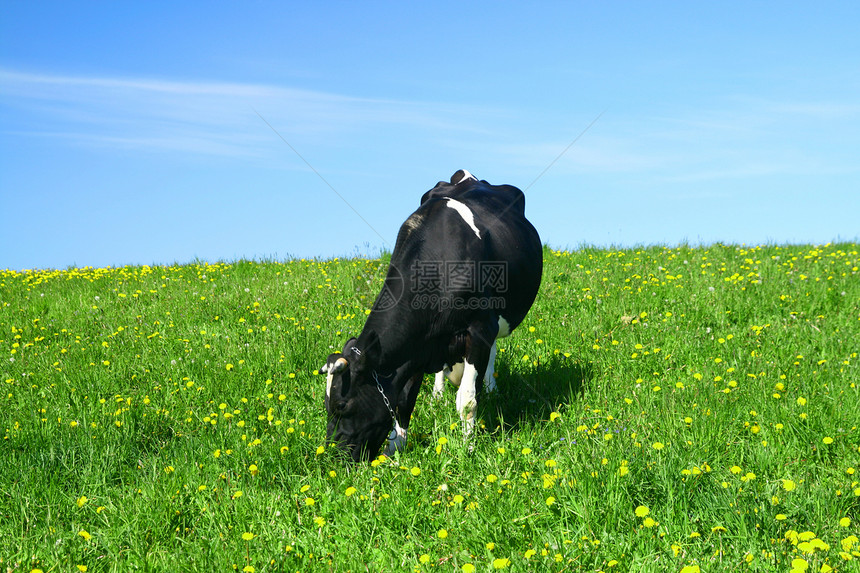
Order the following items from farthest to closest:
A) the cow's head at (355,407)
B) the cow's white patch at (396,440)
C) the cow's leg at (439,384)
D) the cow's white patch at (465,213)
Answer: the cow's leg at (439,384)
the cow's white patch at (465,213)
the cow's white patch at (396,440)
the cow's head at (355,407)

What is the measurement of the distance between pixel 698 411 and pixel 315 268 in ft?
29.8

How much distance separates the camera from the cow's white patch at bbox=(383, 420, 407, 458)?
570 cm

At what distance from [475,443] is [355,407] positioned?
1089 mm

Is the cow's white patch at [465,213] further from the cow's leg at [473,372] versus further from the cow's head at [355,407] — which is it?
the cow's head at [355,407]

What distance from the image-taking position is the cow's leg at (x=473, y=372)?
5965 millimetres

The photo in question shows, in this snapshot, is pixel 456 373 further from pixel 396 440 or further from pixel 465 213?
pixel 465 213

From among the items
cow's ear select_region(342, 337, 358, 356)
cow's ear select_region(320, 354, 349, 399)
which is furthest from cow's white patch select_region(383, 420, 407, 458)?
cow's ear select_region(342, 337, 358, 356)

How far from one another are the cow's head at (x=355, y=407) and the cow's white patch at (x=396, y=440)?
169 mm

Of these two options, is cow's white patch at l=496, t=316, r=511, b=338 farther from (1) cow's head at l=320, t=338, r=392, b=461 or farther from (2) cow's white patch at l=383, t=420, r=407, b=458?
(1) cow's head at l=320, t=338, r=392, b=461

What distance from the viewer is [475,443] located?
562cm

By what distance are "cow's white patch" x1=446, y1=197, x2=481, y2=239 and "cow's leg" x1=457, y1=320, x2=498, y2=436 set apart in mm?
968

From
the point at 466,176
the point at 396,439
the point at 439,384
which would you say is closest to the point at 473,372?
the point at 396,439

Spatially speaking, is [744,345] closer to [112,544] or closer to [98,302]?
[112,544]

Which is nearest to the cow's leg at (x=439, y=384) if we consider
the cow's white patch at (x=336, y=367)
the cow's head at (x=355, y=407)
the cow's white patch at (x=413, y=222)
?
the cow's head at (x=355, y=407)
